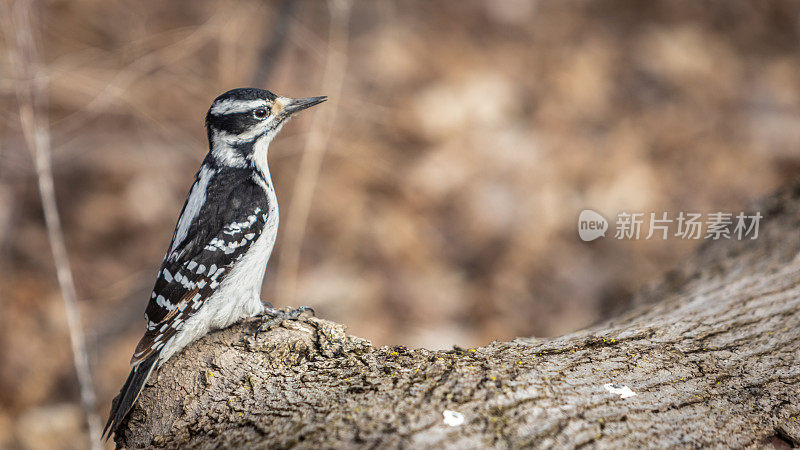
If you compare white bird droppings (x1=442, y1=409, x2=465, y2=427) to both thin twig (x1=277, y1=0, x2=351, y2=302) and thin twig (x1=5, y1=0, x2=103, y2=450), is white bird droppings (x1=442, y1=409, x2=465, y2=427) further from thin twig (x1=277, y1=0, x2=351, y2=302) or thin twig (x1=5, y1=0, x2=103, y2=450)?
thin twig (x1=277, y1=0, x2=351, y2=302)

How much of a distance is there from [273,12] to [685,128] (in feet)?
14.3

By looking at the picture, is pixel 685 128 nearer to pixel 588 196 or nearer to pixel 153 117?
pixel 588 196

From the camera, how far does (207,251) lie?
264cm

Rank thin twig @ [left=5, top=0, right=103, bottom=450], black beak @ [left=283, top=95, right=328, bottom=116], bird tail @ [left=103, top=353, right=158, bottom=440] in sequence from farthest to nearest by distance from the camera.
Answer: thin twig @ [left=5, top=0, right=103, bottom=450] → black beak @ [left=283, top=95, right=328, bottom=116] → bird tail @ [left=103, top=353, right=158, bottom=440]

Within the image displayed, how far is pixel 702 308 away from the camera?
2.87 m

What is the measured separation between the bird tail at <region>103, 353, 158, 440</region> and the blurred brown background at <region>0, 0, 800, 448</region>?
2.62m

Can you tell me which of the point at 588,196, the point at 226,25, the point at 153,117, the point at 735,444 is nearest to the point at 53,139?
the point at 153,117

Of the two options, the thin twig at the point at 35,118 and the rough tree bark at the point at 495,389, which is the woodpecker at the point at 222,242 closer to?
the rough tree bark at the point at 495,389

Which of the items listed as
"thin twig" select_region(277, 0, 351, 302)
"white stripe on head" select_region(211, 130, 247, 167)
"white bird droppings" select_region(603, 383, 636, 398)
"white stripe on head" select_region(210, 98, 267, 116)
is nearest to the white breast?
"white stripe on head" select_region(211, 130, 247, 167)

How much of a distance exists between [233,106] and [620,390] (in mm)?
2071

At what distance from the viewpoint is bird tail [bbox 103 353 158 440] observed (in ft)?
7.41

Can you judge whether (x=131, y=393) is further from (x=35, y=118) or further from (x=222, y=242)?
(x=35, y=118)

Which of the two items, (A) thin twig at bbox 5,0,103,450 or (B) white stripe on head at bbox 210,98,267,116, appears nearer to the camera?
(B) white stripe on head at bbox 210,98,267,116

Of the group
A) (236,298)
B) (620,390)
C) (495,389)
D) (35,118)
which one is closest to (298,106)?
(236,298)
